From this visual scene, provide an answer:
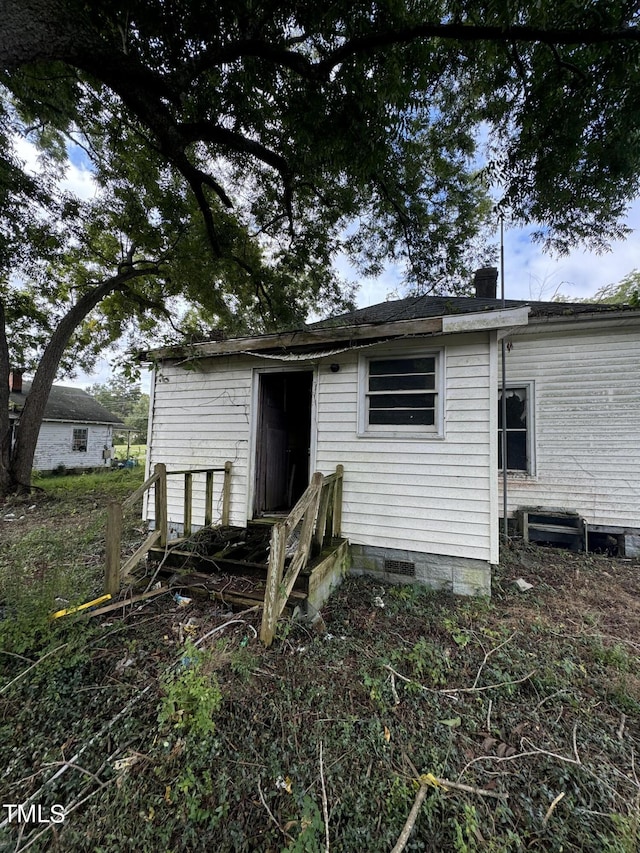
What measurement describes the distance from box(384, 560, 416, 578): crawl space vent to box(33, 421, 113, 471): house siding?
16885 millimetres

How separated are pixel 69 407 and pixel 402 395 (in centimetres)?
1884

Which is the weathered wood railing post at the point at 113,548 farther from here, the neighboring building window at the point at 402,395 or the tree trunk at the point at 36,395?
the tree trunk at the point at 36,395

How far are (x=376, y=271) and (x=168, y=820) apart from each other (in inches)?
294

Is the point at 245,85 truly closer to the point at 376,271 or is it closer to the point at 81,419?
the point at 376,271

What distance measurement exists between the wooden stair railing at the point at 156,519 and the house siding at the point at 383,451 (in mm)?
359

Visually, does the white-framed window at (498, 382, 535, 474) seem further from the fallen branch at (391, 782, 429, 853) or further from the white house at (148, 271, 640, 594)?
the fallen branch at (391, 782, 429, 853)

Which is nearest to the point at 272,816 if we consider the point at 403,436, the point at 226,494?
the point at 403,436

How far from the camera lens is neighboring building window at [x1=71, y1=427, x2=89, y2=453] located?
1594 centimetres

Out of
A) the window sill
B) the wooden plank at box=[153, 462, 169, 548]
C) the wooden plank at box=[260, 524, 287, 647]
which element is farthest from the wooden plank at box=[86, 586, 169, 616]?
the window sill

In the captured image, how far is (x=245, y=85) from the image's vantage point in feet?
12.4

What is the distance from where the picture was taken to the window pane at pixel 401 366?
159 inches

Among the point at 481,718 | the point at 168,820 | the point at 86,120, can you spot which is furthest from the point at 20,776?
the point at 86,120

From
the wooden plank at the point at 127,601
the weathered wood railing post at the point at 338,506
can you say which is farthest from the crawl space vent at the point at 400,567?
the wooden plank at the point at 127,601

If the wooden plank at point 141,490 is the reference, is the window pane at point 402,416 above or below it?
above
